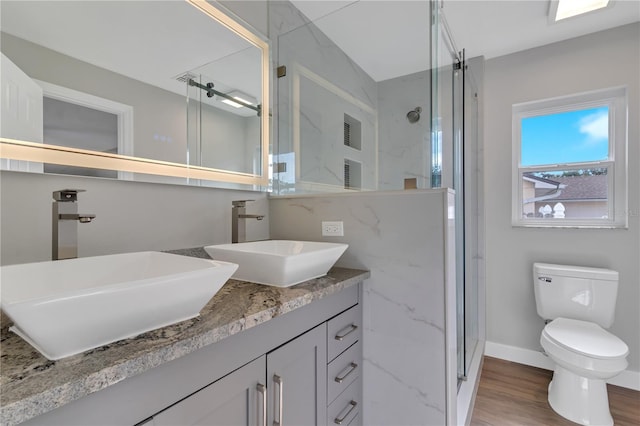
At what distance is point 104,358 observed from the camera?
0.54m

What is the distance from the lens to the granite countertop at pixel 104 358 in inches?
17.3

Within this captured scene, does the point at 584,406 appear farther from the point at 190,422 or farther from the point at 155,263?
the point at 155,263

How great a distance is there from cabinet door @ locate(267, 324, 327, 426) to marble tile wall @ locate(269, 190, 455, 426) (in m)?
0.38

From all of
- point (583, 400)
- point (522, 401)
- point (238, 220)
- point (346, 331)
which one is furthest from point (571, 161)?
point (238, 220)

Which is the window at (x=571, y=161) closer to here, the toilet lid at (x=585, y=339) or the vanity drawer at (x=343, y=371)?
the toilet lid at (x=585, y=339)

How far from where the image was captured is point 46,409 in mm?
444

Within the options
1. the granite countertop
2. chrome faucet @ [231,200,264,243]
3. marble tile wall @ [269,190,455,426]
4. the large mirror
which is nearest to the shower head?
marble tile wall @ [269,190,455,426]

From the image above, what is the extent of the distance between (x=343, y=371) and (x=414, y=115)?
1396mm

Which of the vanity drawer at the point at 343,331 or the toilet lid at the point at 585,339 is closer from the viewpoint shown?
the vanity drawer at the point at 343,331

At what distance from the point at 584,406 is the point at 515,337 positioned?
75 cm

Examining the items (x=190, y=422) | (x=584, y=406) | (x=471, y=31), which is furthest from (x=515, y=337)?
(x=190, y=422)

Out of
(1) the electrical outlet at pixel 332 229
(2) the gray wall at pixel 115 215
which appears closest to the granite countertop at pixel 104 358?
(2) the gray wall at pixel 115 215

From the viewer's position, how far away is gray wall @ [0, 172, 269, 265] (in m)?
0.84

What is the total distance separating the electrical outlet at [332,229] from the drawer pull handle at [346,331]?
0.43 metres
